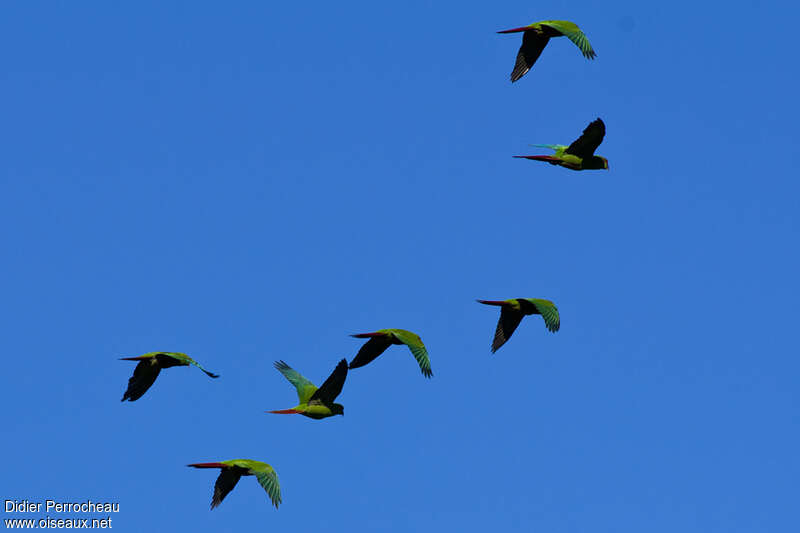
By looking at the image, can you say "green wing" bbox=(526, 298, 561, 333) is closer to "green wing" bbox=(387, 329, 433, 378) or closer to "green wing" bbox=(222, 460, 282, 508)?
"green wing" bbox=(387, 329, 433, 378)

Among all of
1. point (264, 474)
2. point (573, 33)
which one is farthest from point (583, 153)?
point (264, 474)

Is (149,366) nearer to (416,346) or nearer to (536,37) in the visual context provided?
(416,346)

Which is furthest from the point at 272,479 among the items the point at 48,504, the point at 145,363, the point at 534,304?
the point at 48,504

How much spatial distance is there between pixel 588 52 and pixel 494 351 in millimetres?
9486

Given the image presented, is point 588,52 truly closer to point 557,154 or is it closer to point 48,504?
point 557,154

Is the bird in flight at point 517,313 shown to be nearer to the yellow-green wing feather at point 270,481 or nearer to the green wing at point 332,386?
the green wing at point 332,386

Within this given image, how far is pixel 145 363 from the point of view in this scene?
5250 cm

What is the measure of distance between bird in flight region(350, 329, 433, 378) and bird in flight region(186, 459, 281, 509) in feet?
14.3

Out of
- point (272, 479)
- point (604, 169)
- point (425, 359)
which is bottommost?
point (272, 479)

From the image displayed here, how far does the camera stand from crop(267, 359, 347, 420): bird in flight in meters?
53.1

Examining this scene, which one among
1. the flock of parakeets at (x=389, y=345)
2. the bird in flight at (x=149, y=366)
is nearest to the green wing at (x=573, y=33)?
the flock of parakeets at (x=389, y=345)

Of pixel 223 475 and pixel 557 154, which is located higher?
pixel 557 154

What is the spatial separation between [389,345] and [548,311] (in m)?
4.96

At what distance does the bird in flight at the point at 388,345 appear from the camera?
172ft
